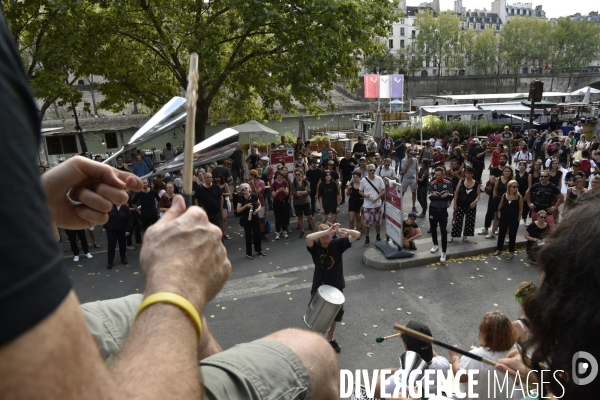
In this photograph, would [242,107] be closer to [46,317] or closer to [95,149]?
[95,149]

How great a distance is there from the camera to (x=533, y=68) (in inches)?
3883

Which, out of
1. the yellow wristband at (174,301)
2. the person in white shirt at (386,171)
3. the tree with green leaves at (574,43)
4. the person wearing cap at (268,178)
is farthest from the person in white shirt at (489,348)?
the tree with green leaves at (574,43)

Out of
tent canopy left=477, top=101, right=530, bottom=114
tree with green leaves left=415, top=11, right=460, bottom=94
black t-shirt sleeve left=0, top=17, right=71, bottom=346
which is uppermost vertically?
tree with green leaves left=415, top=11, right=460, bottom=94

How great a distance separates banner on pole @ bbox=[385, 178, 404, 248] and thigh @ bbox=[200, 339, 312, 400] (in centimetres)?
928

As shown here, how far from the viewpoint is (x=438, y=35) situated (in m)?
82.1

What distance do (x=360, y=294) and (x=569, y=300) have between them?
7.87 meters

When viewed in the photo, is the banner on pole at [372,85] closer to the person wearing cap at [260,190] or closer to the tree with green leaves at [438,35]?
the person wearing cap at [260,190]

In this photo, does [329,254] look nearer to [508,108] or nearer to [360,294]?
[360,294]

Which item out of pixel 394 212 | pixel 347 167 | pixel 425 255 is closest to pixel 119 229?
pixel 394 212

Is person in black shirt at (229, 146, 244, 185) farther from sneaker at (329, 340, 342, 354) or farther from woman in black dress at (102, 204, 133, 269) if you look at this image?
sneaker at (329, 340, 342, 354)

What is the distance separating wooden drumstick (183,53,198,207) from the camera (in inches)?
49.5

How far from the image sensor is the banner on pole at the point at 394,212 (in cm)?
1055

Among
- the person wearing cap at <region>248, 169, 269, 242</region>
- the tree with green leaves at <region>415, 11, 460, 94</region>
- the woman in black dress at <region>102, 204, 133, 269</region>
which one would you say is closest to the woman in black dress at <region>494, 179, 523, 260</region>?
the person wearing cap at <region>248, 169, 269, 242</region>

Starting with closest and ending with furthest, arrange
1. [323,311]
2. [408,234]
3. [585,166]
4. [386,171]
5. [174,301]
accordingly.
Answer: [174,301] → [323,311] → [408,234] → [386,171] → [585,166]
